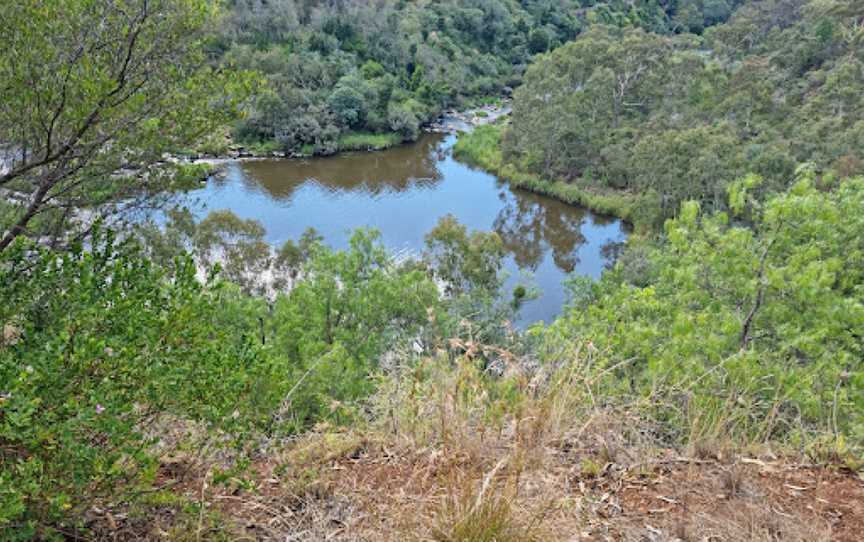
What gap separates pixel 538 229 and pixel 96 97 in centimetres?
2318

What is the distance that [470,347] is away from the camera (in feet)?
7.99

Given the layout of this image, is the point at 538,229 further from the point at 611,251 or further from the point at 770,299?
the point at 770,299

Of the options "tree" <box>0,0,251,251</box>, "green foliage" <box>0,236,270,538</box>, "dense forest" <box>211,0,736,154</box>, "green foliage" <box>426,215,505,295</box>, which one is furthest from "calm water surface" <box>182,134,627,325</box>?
"green foliage" <box>0,236,270,538</box>

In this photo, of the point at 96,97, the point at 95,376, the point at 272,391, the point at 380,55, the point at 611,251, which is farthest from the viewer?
the point at 380,55

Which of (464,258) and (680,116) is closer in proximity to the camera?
(464,258)

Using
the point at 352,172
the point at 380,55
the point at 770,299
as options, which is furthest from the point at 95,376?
the point at 380,55

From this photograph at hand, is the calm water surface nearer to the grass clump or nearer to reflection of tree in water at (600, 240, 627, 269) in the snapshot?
reflection of tree in water at (600, 240, 627, 269)

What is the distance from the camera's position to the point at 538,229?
25203 mm

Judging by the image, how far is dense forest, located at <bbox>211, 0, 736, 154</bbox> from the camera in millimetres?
32875

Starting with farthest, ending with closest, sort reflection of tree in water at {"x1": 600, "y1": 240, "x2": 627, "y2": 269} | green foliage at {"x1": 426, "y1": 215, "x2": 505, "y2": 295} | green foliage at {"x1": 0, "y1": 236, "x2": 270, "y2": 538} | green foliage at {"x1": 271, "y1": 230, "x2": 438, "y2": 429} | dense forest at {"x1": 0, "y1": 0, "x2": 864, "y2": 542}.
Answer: reflection of tree in water at {"x1": 600, "y1": 240, "x2": 627, "y2": 269} → green foliage at {"x1": 426, "y1": 215, "x2": 505, "y2": 295} → green foliage at {"x1": 271, "y1": 230, "x2": 438, "y2": 429} → dense forest at {"x1": 0, "y1": 0, "x2": 864, "y2": 542} → green foliage at {"x1": 0, "y1": 236, "x2": 270, "y2": 538}

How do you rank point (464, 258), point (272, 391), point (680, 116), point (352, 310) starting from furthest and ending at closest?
point (680, 116) → point (464, 258) → point (352, 310) → point (272, 391)

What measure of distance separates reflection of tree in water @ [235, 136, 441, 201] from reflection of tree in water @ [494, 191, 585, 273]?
4.39 m

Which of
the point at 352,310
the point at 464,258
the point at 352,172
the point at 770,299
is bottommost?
the point at 464,258

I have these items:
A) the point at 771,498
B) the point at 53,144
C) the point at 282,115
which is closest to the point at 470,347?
the point at 771,498
